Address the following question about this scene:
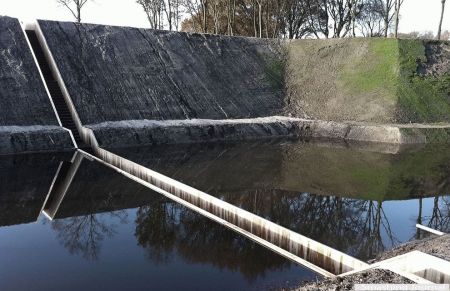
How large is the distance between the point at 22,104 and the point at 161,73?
869 cm

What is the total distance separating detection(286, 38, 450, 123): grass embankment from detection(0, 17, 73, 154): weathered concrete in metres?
16.6

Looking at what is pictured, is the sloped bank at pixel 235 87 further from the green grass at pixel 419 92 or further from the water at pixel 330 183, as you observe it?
the water at pixel 330 183

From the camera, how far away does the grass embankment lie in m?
28.4

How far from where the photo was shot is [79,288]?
25.8 feet

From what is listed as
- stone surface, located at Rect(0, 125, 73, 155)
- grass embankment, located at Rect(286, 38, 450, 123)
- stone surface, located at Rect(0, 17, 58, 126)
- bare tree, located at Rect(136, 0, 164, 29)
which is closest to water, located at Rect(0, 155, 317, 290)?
stone surface, located at Rect(0, 125, 73, 155)

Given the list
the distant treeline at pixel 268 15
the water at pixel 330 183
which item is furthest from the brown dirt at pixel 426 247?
the distant treeline at pixel 268 15

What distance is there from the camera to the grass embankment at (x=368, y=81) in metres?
28.4

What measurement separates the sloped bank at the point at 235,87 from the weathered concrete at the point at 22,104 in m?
1.29

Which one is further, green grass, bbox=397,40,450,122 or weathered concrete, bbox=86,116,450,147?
green grass, bbox=397,40,450,122

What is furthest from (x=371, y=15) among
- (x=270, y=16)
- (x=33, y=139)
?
(x=33, y=139)

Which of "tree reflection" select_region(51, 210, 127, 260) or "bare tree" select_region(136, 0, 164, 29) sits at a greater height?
"bare tree" select_region(136, 0, 164, 29)

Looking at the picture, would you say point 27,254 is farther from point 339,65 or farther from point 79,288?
point 339,65

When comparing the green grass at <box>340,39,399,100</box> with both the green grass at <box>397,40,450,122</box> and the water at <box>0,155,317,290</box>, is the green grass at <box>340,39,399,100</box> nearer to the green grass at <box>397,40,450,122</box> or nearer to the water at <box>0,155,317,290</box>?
the green grass at <box>397,40,450,122</box>

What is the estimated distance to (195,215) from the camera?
11.8m
